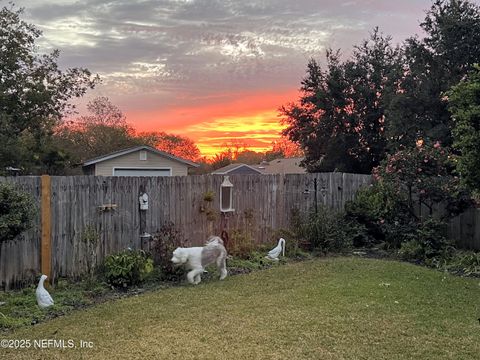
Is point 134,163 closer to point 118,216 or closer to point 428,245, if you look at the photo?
point 118,216

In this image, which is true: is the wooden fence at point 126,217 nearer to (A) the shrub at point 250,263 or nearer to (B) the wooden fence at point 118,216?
(B) the wooden fence at point 118,216

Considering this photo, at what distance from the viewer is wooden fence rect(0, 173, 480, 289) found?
241 inches

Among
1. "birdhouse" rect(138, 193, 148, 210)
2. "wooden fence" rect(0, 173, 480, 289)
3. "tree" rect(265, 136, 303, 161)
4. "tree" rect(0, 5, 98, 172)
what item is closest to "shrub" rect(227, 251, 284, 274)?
"wooden fence" rect(0, 173, 480, 289)

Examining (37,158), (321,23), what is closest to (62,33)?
(37,158)

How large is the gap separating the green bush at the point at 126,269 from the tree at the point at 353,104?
16098mm

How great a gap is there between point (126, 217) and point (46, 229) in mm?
1295

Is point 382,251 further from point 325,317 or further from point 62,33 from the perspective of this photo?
point 62,33

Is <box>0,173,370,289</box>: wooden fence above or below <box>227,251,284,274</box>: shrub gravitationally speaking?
above

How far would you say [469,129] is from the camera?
21.0 ft

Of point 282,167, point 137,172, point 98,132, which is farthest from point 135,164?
point 282,167

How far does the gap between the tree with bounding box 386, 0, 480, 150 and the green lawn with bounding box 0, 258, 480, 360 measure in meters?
9.52

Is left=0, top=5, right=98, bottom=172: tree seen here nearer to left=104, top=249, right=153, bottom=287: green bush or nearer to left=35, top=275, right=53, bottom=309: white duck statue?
left=104, top=249, right=153, bottom=287: green bush

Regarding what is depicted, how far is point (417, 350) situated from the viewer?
4.01 m

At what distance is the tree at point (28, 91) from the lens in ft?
53.5
